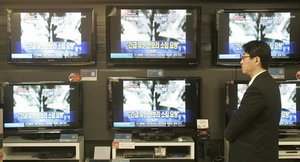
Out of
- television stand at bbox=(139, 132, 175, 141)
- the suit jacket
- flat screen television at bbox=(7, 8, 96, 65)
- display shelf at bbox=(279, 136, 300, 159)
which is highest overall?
flat screen television at bbox=(7, 8, 96, 65)

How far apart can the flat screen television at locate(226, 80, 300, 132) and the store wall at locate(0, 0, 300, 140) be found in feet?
0.72

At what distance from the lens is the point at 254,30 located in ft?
12.6

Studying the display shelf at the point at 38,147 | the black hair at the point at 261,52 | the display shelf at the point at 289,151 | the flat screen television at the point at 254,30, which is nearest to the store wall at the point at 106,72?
the flat screen television at the point at 254,30

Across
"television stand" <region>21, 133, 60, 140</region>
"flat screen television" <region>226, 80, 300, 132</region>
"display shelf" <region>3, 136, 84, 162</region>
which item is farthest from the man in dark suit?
"television stand" <region>21, 133, 60, 140</region>

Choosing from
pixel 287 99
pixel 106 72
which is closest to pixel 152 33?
pixel 106 72

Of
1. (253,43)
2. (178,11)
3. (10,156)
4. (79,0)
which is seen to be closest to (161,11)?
(178,11)

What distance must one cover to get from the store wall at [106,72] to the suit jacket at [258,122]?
1228mm

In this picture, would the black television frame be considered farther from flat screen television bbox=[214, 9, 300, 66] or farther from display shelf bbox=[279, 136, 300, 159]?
display shelf bbox=[279, 136, 300, 159]

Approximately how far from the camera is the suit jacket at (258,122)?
2.63 metres

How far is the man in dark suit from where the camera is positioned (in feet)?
8.65

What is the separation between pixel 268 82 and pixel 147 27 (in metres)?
1.50

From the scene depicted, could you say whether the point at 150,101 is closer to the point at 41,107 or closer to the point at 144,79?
the point at 144,79

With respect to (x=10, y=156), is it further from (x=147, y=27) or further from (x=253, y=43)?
(x=253, y=43)

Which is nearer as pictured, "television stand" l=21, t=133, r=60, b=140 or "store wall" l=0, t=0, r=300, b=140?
"television stand" l=21, t=133, r=60, b=140
